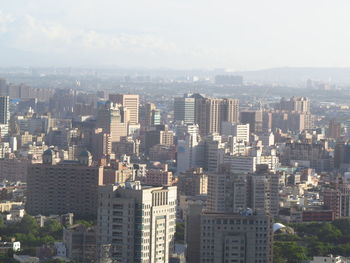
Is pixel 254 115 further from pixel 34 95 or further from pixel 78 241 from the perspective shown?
pixel 78 241

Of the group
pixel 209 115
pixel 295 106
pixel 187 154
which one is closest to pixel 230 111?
pixel 209 115

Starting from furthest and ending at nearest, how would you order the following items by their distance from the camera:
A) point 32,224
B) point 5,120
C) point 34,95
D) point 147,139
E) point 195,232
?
point 34,95 < point 5,120 < point 147,139 < point 32,224 < point 195,232

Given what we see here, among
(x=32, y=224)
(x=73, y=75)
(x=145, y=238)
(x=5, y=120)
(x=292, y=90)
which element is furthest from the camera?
(x=73, y=75)

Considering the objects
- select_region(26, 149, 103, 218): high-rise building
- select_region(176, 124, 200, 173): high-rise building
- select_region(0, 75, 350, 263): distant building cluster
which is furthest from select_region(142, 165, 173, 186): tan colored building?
select_region(176, 124, 200, 173): high-rise building

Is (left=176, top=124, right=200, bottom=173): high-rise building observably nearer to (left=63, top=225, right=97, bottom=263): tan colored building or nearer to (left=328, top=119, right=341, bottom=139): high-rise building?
(left=328, top=119, right=341, bottom=139): high-rise building

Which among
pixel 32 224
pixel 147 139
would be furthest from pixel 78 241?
pixel 147 139

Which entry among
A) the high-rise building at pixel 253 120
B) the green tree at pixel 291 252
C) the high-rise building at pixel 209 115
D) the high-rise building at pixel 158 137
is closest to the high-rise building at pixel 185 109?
the high-rise building at pixel 209 115

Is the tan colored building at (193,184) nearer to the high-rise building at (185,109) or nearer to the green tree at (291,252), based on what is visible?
the green tree at (291,252)
